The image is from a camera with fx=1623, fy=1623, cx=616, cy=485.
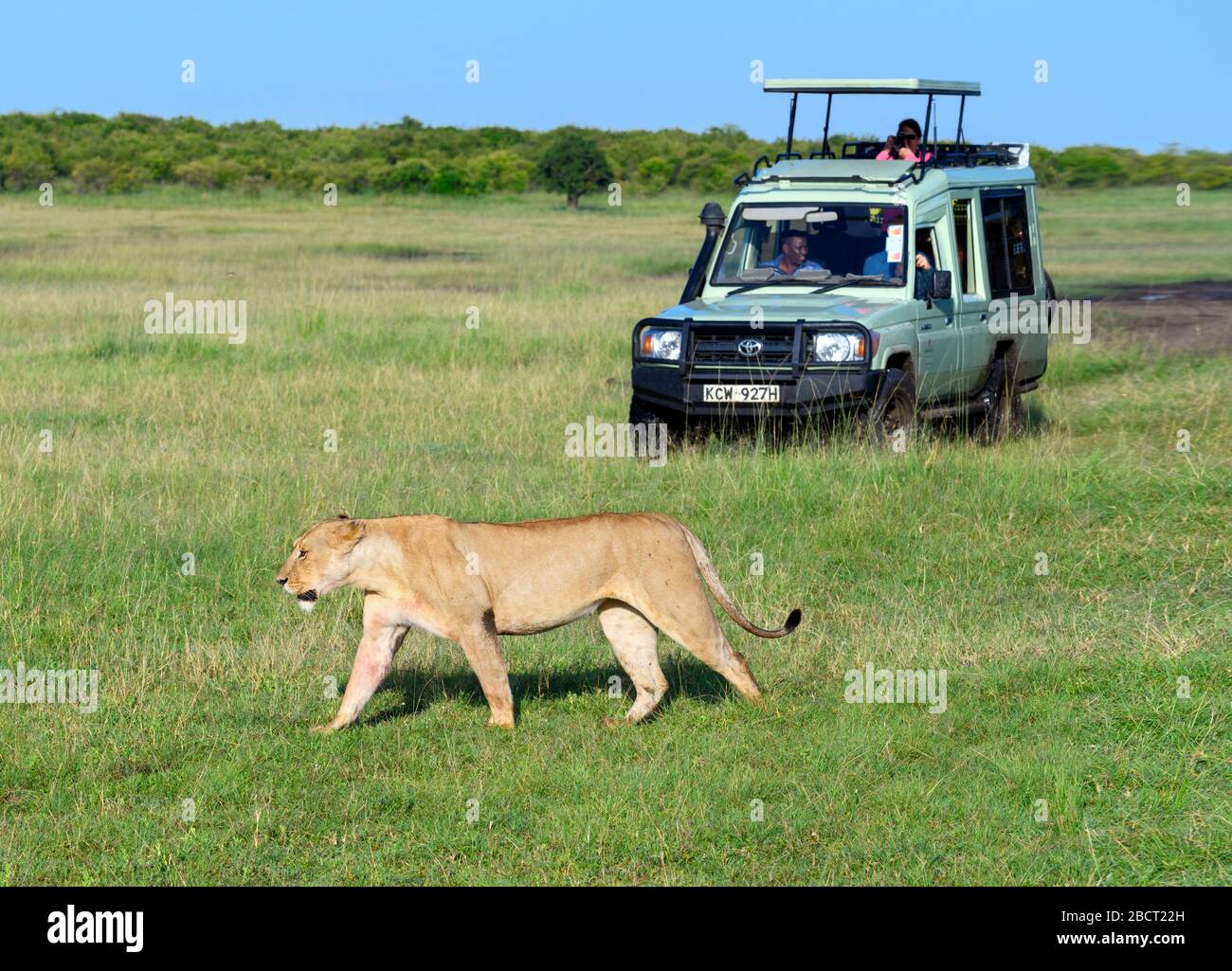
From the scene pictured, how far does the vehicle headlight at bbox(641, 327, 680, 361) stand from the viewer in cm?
1087

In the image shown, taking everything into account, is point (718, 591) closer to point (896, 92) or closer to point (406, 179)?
point (896, 92)

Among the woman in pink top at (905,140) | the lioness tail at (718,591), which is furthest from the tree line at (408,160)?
the lioness tail at (718,591)

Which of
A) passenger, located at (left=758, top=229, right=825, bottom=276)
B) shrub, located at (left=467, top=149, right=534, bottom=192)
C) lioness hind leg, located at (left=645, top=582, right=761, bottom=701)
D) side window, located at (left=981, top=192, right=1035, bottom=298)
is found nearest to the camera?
lioness hind leg, located at (left=645, top=582, right=761, bottom=701)

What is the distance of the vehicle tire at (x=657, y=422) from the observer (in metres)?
11.2

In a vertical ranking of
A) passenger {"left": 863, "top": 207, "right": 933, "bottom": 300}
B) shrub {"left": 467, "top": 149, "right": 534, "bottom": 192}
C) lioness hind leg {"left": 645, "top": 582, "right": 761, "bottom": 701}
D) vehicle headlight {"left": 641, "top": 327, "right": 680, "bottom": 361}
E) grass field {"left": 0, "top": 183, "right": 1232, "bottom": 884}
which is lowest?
grass field {"left": 0, "top": 183, "right": 1232, "bottom": 884}

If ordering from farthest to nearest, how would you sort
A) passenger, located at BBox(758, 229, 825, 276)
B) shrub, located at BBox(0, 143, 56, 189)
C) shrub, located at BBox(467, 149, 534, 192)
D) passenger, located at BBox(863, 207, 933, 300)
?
1. shrub, located at BBox(467, 149, 534, 192)
2. shrub, located at BBox(0, 143, 56, 189)
3. passenger, located at BBox(758, 229, 825, 276)
4. passenger, located at BBox(863, 207, 933, 300)

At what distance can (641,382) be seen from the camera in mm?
11094

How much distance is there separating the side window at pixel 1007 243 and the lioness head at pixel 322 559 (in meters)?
7.70

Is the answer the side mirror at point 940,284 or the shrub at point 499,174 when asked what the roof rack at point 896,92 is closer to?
the side mirror at point 940,284

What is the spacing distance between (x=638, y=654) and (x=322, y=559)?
127cm

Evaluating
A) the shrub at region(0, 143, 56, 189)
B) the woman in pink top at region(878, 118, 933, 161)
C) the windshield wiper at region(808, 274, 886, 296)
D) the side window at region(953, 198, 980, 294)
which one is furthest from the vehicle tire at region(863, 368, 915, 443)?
the shrub at region(0, 143, 56, 189)

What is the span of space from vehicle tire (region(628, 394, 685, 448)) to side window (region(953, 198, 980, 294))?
260cm

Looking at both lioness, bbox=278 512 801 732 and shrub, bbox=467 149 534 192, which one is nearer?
lioness, bbox=278 512 801 732

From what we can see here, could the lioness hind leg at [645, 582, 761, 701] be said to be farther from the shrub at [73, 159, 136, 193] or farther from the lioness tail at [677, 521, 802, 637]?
the shrub at [73, 159, 136, 193]
